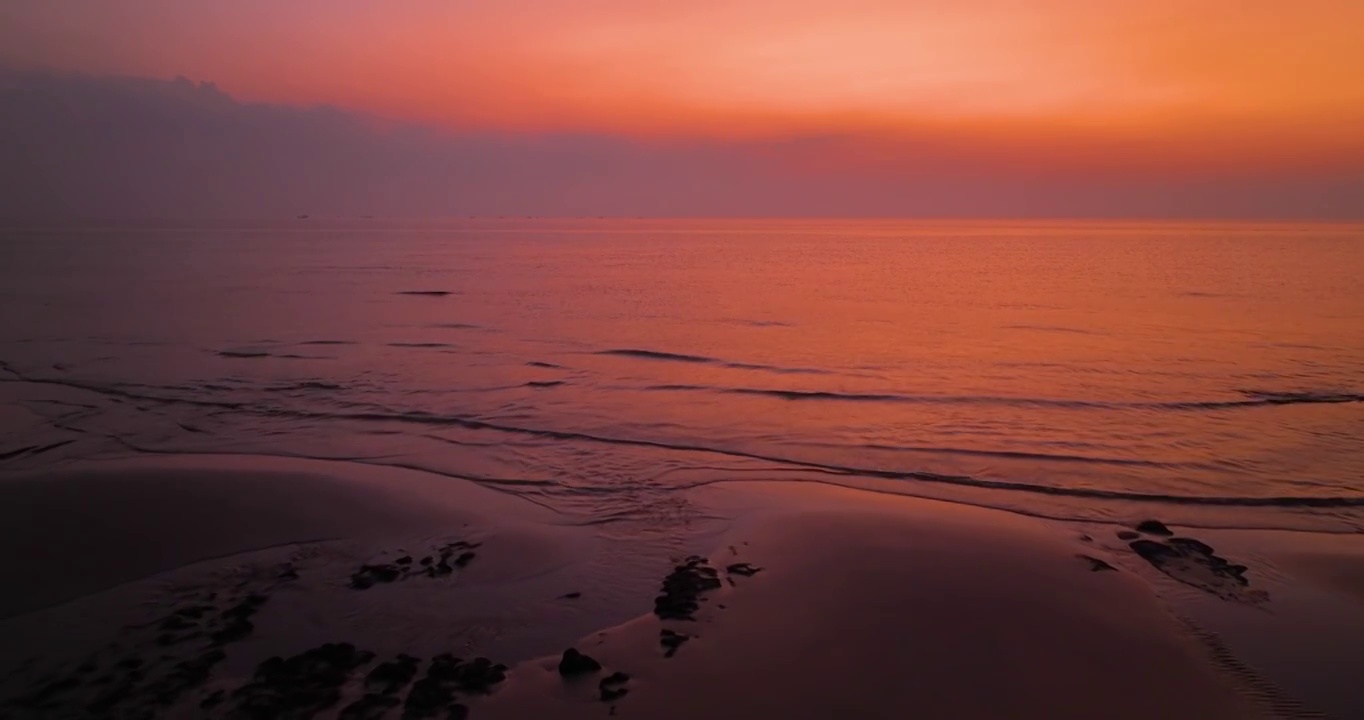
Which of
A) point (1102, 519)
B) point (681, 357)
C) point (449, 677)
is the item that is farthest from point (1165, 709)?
point (681, 357)

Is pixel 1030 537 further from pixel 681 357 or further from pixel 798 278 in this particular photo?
pixel 798 278

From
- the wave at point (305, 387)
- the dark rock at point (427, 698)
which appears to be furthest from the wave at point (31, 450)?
the dark rock at point (427, 698)

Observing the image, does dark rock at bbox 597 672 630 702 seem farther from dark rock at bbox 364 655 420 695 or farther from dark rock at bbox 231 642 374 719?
dark rock at bbox 231 642 374 719

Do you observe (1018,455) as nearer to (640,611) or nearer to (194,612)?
(640,611)

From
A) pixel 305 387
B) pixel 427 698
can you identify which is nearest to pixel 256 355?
pixel 305 387

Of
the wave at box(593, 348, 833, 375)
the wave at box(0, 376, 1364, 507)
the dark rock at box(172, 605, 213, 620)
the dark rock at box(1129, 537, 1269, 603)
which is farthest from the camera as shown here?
the wave at box(593, 348, 833, 375)

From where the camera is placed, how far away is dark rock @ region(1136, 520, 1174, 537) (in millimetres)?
9344

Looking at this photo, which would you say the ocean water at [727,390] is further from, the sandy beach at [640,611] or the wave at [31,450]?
the sandy beach at [640,611]

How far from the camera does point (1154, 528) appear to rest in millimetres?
9422

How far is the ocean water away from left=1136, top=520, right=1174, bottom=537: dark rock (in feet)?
1.97

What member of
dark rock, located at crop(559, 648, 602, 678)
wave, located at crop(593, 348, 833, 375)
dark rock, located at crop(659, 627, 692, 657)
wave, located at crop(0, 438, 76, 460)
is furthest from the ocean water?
dark rock, located at crop(559, 648, 602, 678)

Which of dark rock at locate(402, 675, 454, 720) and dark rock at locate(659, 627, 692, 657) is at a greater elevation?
dark rock at locate(659, 627, 692, 657)

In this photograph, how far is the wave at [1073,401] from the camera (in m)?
16.0

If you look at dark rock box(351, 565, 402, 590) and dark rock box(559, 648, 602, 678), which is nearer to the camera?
dark rock box(559, 648, 602, 678)
